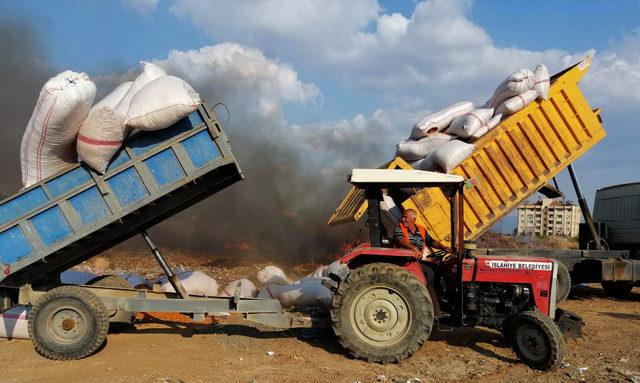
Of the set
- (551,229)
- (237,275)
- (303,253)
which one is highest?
(237,275)

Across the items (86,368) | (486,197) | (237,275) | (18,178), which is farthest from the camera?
(18,178)

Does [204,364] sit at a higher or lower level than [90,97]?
lower

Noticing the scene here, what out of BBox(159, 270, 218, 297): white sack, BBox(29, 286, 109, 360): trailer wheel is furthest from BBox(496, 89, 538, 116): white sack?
BBox(29, 286, 109, 360): trailer wheel

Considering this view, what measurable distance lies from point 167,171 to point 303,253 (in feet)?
29.9

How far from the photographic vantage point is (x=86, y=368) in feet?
17.7

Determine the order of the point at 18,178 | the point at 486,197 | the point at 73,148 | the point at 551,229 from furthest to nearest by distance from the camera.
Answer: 1. the point at 551,229
2. the point at 18,178
3. the point at 486,197
4. the point at 73,148

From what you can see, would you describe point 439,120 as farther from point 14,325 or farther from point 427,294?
point 14,325

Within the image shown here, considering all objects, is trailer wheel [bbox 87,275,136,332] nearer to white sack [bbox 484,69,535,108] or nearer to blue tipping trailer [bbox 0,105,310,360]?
blue tipping trailer [bbox 0,105,310,360]

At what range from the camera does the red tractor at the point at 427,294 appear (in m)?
5.54

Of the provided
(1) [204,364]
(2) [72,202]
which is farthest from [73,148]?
(1) [204,364]

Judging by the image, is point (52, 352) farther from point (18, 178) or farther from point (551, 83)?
point (18, 178)

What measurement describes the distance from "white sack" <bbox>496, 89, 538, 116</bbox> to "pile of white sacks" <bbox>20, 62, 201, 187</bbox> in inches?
196

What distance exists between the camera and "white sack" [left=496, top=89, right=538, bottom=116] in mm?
8422

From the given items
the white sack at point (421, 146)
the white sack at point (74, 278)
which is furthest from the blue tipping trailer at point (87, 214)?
the white sack at point (421, 146)
